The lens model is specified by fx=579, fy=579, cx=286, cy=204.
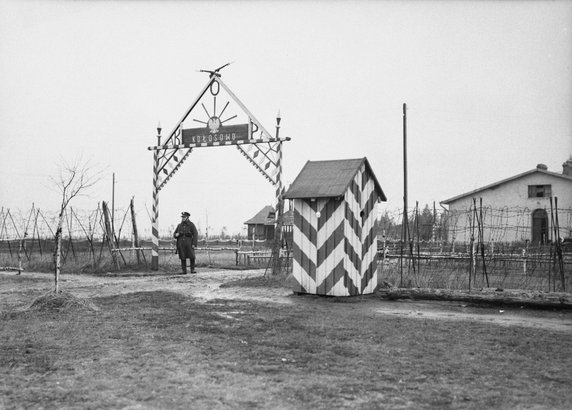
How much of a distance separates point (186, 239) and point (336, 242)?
29.6ft

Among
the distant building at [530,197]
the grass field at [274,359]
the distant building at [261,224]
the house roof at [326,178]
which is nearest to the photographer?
the grass field at [274,359]

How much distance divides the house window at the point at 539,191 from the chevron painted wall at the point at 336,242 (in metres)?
33.8

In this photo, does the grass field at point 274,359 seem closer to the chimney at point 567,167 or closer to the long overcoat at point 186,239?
the long overcoat at point 186,239

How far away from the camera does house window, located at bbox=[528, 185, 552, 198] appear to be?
40781 millimetres

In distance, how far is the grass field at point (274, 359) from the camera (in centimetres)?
414

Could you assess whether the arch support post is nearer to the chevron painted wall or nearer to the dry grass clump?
the chevron painted wall

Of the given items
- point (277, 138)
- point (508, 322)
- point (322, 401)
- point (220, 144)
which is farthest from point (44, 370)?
point (220, 144)

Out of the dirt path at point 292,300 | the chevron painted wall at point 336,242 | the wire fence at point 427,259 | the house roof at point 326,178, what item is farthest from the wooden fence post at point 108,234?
the chevron painted wall at point 336,242

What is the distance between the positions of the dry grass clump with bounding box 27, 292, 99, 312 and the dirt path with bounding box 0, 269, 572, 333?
2.66 feet

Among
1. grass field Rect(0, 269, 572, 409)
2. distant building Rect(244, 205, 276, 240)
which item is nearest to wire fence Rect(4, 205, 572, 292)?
grass field Rect(0, 269, 572, 409)

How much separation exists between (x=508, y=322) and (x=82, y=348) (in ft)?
17.8

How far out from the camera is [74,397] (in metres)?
4.15

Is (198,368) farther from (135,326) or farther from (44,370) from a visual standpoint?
(135,326)

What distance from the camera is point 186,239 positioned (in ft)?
60.7
